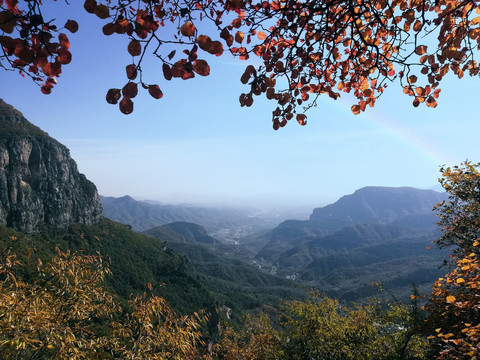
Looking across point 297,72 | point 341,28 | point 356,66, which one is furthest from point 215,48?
point 356,66

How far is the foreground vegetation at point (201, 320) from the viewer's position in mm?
4523

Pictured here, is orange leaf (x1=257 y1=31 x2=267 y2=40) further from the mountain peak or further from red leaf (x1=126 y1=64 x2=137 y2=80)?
the mountain peak

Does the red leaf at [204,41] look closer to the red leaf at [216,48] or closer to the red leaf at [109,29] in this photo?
the red leaf at [216,48]

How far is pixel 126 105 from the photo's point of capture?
2.26 meters

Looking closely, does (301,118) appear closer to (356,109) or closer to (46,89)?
(356,109)

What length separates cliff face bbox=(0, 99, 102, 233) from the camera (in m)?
104

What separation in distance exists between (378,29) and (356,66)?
57 cm

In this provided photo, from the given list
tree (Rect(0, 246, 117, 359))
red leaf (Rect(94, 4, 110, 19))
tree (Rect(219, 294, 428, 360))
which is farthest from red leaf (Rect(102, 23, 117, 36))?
tree (Rect(219, 294, 428, 360))

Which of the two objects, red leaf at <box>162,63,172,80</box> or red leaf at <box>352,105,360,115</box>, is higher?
red leaf at <box>352,105,360,115</box>

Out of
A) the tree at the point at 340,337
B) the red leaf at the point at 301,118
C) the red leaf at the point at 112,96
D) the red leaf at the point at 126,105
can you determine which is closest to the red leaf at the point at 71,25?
the red leaf at the point at 112,96

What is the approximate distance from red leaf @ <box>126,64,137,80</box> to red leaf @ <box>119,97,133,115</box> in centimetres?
19

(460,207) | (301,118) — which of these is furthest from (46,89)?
(460,207)

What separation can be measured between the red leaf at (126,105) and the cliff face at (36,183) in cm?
12361

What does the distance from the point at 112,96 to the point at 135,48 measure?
471mm
